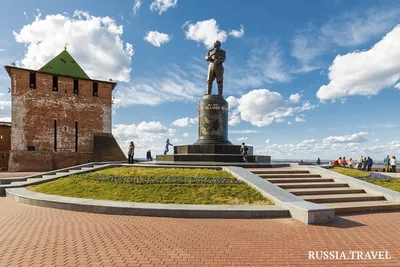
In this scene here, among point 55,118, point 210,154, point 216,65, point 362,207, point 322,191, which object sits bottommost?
point 362,207

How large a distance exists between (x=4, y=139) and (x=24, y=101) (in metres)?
5.50

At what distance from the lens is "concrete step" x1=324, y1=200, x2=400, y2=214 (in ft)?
24.5

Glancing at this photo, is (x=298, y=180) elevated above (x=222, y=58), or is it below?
below

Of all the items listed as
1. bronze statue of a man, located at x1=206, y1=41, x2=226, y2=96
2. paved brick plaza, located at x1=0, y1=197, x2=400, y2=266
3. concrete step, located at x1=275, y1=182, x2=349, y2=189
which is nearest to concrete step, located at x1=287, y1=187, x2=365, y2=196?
concrete step, located at x1=275, y1=182, x2=349, y2=189

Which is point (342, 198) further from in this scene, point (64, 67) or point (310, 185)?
point (64, 67)

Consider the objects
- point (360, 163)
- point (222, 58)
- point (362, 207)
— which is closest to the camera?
point (362, 207)

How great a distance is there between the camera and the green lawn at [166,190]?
26.2 feet

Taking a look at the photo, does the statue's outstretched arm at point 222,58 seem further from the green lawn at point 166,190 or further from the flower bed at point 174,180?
the flower bed at point 174,180

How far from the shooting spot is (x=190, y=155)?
44.0 ft

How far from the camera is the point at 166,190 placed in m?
8.62

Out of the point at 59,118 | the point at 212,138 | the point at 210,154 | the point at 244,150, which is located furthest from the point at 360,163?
the point at 59,118

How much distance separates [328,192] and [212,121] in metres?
7.59

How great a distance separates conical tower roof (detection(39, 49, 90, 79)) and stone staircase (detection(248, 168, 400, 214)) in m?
28.0

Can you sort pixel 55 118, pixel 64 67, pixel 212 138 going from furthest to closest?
1. pixel 64 67
2. pixel 55 118
3. pixel 212 138
